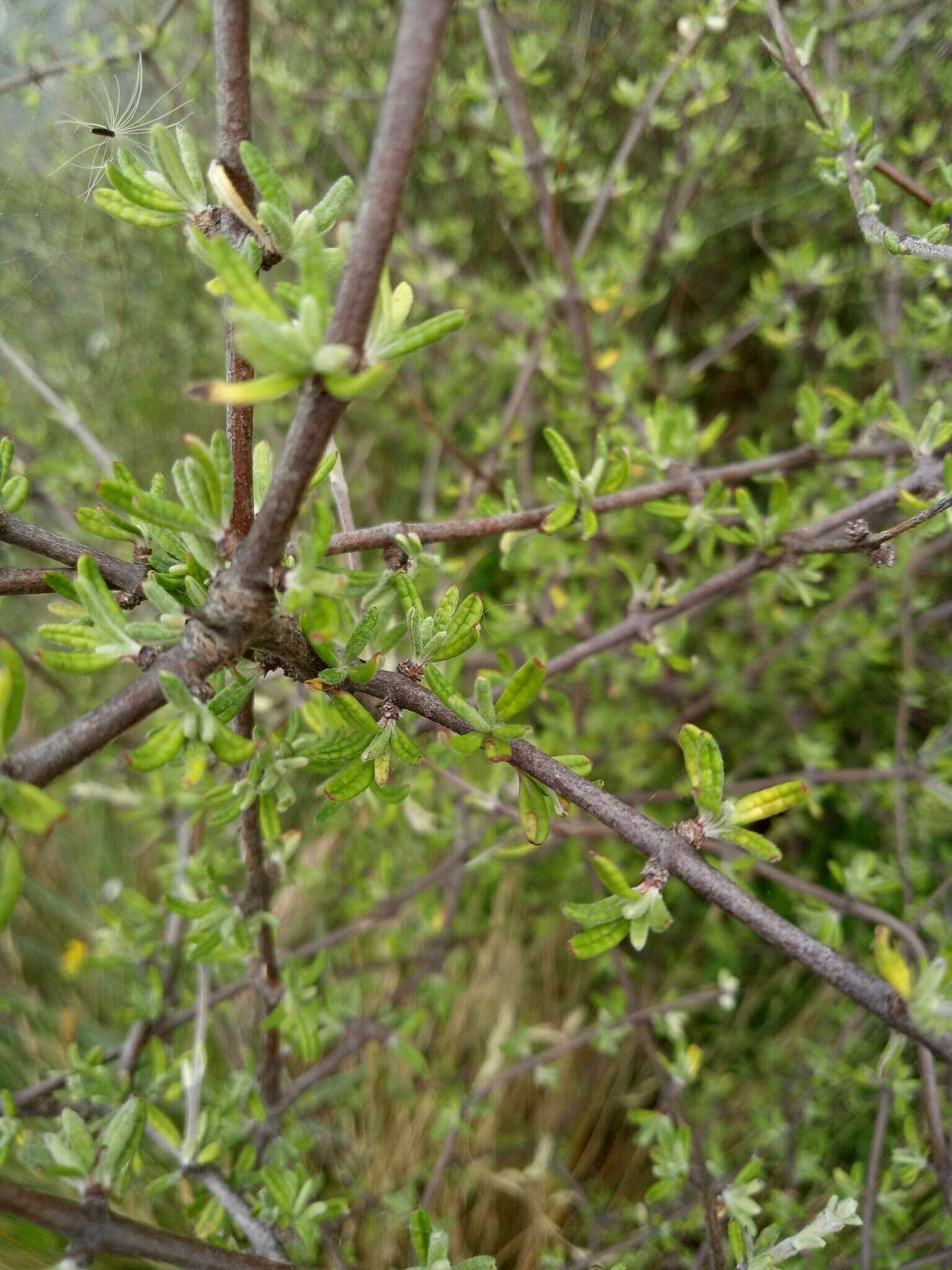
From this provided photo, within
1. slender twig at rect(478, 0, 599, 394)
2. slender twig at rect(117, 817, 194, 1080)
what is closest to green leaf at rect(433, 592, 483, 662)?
slender twig at rect(117, 817, 194, 1080)

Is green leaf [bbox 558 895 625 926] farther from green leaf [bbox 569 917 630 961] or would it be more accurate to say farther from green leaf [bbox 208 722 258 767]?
green leaf [bbox 208 722 258 767]

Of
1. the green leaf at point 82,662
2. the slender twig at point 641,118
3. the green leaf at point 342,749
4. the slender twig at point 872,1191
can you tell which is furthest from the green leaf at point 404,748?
the slender twig at point 641,118

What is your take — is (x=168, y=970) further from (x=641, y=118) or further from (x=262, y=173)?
(x=641, y=118)

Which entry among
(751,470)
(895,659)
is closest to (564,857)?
(895,659)

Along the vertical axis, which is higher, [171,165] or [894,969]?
[171,165]

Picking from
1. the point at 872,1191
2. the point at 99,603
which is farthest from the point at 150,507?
the point at 872,1191
